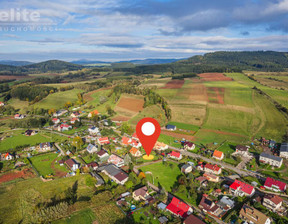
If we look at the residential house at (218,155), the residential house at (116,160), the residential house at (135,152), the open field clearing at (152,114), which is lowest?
the residential house at (116,160)

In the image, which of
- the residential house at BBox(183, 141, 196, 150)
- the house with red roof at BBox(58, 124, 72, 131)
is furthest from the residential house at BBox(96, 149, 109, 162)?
the house with red roof at BBox(58, 124, 72, 131)

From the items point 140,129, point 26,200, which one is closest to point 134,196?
point 140,129

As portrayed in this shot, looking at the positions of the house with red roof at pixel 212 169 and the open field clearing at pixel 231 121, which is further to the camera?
the open field clearing at pixel 231 121

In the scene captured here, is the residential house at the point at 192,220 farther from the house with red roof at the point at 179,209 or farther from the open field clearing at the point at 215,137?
the open field clearing at the point at 215,137

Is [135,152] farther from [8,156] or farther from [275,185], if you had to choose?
[8,156]

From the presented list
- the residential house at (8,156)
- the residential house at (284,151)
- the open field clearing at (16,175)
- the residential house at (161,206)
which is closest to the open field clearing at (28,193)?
the open field clearing at (16,175)

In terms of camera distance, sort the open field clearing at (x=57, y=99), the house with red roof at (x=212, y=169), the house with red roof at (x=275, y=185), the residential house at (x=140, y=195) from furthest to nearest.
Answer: the open field clearing at (x=57, y=99) → the house with red roof at (x=212, y=169) → the house with red roof at (x=275, y=185) → the residential house at (x=140, y=195)
